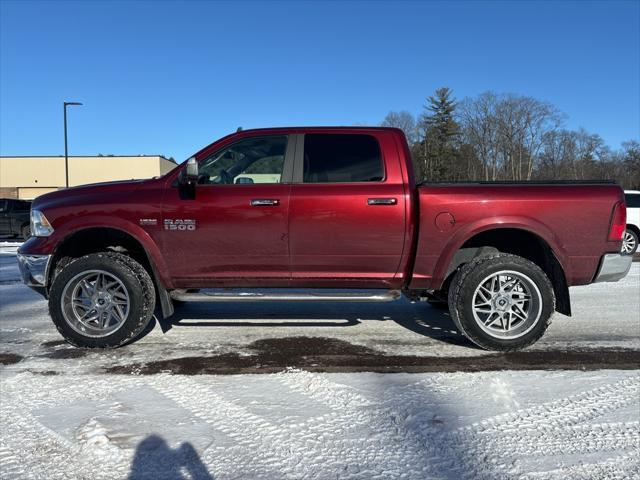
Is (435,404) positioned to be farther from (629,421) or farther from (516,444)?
(629,421)

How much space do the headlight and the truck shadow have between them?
1.49 meters

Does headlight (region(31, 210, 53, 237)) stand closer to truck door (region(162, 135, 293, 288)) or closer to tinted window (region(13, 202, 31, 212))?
truck door (region(162, 135, 293, 288))

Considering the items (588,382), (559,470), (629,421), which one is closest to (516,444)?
(559,470)

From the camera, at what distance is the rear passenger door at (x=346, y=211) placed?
4.00 metres

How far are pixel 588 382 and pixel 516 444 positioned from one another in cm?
120

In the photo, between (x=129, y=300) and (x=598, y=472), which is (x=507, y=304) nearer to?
(x=598, y=472)

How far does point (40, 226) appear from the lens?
410 cm

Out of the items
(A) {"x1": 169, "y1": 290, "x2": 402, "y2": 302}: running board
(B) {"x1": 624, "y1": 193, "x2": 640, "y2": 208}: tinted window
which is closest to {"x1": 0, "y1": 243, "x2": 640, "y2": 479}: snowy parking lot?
(A) {"x1": 169, "y1": 290, "x2": 402, "y2": 302}: running board

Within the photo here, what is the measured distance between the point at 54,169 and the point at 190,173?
62.8 meters

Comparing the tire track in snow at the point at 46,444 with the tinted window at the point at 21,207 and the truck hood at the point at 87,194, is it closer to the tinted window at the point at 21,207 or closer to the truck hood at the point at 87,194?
the truck hood at the point at 87,194

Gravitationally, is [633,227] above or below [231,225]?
below

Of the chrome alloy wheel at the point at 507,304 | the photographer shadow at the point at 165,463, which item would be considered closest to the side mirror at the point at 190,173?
the photographer shadow at the point at 165,463

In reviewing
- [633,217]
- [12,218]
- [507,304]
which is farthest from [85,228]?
[12,218]

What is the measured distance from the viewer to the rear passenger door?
13.1 ft
